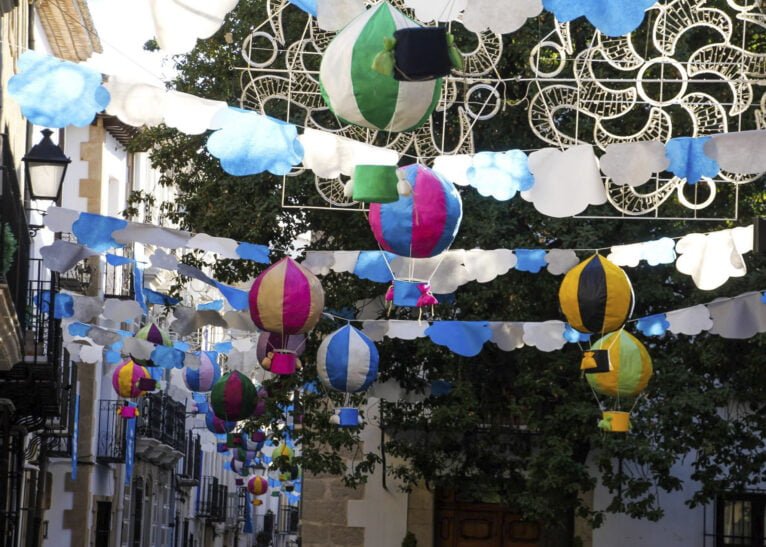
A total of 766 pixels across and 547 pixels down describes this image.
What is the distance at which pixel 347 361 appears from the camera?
12.3 metres

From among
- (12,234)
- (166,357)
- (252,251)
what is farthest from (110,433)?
(252,251)

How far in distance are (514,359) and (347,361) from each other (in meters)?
4.45

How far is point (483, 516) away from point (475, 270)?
876 cm

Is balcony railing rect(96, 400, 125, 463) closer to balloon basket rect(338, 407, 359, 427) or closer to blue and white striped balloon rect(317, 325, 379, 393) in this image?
balloon basket rect(338, 407, 359, 427)

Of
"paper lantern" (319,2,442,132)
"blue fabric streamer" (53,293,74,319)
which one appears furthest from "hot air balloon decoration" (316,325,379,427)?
"paper lantern" (319,2,442,132)

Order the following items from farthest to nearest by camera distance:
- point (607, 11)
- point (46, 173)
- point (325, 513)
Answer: point (325, 513) < point (46, 173) < point (607, 11)

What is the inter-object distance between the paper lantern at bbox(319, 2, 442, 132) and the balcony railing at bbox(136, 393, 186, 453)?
21.6 meters

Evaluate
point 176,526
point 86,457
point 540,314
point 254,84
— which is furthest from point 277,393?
point 176,526

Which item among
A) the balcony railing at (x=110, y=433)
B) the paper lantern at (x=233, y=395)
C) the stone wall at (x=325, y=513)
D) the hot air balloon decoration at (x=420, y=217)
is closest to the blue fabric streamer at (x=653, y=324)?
the hot air balloon decoration at (x=420, y=217)

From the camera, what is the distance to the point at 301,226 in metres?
16.4

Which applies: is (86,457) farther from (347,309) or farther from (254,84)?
(254,84)

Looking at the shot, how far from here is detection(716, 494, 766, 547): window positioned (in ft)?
61.4

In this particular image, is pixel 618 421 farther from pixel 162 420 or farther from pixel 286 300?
pixel 162 420

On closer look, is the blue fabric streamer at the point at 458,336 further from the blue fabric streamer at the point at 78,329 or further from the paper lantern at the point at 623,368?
the blue fabric streamer at the point at 78,329
